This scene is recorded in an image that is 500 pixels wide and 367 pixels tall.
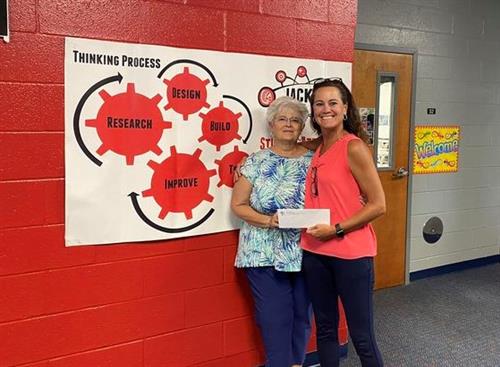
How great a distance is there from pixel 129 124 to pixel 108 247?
510 mm

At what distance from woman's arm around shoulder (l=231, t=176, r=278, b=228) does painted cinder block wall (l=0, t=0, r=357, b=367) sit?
8.1 inches

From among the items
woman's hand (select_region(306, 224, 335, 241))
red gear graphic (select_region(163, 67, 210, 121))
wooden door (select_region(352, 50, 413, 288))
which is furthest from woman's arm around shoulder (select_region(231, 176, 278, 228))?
wooden door (select_region(352, 50, 413, 288))

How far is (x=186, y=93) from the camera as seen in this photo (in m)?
2.13

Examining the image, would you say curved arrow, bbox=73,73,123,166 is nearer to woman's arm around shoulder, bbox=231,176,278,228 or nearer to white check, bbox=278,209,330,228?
woman's arm around shoulder, bbox=231,176,278,228

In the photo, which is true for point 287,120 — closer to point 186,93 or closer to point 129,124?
point 186,93

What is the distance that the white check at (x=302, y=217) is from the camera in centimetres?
198

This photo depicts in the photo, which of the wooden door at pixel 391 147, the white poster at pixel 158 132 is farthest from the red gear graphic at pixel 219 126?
the wooden door at pixel 391 147

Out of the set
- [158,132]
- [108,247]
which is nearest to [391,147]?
[158,132]

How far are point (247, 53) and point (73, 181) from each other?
95 cm

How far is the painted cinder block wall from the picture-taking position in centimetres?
183

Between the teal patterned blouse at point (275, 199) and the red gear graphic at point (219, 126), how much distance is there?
16 centimetres

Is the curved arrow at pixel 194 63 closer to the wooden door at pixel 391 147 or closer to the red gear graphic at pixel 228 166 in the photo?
the red gear graphic at pixel 228 166

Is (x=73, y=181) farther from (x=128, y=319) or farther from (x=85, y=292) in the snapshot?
(x=128, y=319)

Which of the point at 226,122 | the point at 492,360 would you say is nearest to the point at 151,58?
the point at 226,122
